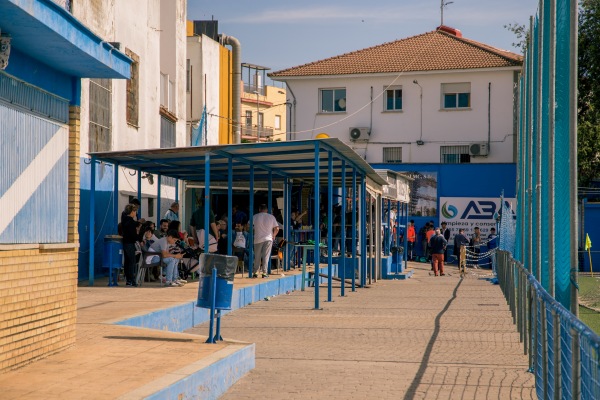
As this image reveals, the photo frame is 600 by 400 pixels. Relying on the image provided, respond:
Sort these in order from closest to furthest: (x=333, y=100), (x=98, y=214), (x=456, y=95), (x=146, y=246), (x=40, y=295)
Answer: (x=40, y=295), (x=146, y=246), (x=98, y=214), (x=456, y=95), (x=333, y=100)

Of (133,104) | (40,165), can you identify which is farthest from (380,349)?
(133,104)

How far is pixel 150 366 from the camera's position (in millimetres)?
8859

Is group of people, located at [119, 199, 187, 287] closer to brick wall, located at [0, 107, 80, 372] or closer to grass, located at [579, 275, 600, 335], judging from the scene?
grass, located at [579, 275, 600, 335]

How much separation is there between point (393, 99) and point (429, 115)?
2.14 meters

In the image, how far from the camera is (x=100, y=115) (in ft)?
73.0

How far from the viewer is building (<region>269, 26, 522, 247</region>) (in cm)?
4256

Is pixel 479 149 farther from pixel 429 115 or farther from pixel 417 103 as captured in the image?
pixel 417 103

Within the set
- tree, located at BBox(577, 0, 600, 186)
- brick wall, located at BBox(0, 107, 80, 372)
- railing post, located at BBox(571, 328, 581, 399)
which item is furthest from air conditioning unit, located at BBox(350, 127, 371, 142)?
railing post, located at BBox(571, 328, 581, 399)

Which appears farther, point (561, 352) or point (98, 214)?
point (98, 214)

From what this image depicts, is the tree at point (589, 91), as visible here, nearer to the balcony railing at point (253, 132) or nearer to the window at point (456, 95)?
the window at point (456, 95)

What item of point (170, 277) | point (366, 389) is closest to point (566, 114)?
point (366, 389)

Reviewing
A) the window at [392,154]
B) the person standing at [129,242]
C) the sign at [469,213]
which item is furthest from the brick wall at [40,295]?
the window at [392,154]

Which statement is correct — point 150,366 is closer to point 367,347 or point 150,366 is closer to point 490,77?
point 367,347

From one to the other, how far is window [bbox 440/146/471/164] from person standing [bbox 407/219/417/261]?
4742 mm
